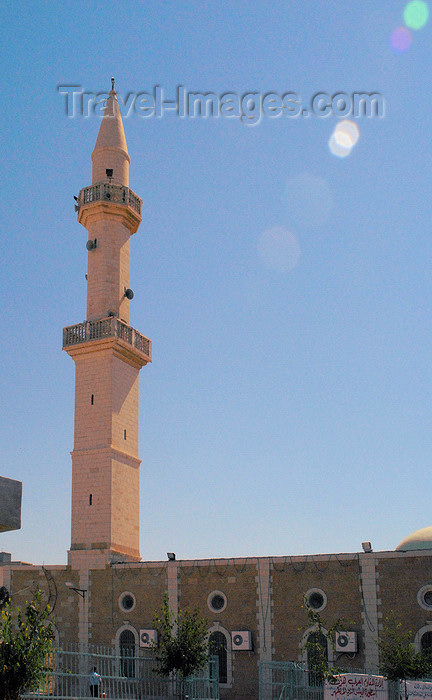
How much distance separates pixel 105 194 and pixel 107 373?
950 centimetres

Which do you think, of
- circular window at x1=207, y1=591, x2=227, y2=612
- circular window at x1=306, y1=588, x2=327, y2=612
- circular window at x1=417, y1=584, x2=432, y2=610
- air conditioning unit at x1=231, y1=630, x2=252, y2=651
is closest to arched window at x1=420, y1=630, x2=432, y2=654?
circular window at x1=417, y1=584, x2=432, y2=610

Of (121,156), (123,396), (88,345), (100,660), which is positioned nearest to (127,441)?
(123,396)

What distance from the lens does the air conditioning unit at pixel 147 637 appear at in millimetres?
28859

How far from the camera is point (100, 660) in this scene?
29.8 meters

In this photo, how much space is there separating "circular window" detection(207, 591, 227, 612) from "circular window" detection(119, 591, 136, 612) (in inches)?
138

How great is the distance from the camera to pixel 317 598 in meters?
27.0

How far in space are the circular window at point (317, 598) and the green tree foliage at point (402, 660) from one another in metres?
2.60

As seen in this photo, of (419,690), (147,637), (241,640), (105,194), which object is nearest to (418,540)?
(241,640)

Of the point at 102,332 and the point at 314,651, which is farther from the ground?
the point at 102,332

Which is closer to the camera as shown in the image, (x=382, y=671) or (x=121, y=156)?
(x=382, y=671)

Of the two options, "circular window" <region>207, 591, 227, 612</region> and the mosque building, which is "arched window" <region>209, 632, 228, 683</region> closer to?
the mosque building

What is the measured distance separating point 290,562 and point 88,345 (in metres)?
14.1

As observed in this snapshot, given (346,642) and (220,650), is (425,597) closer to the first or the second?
(346,642)

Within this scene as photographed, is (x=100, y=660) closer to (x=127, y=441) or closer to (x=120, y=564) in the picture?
(x=120, y=564)
